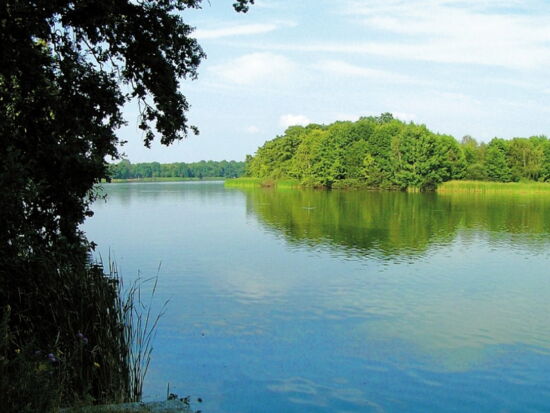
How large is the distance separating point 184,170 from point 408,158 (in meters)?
119

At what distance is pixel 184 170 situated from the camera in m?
180

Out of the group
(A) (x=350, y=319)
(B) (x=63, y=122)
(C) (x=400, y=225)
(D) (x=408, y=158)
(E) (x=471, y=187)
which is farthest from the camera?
(D) (x=408, y=158)

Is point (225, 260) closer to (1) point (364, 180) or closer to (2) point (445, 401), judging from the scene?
(2) point (445, 401)

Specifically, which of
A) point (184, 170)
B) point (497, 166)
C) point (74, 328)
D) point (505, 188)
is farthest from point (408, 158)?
point (184, 170)

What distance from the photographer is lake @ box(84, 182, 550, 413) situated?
835 centimetres

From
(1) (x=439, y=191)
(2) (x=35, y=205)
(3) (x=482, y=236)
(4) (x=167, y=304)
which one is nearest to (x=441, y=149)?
(1) (x=439, y=191)

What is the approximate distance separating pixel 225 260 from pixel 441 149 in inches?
2202

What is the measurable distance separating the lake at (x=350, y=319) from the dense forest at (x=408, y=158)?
147 feet

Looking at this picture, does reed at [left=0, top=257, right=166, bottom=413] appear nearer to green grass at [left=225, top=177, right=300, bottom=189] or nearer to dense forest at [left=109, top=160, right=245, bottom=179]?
green grass at [left=225, top=177, right=300, bottom=189]

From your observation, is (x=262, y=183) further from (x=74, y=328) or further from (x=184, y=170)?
(x=184, y=170)

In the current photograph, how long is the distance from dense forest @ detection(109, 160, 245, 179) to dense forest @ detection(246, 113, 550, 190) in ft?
297

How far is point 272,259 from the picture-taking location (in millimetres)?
19844

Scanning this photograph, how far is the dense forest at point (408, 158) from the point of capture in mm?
69625

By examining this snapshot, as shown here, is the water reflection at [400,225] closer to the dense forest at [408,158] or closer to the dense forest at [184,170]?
the dense forest at [408,158]
